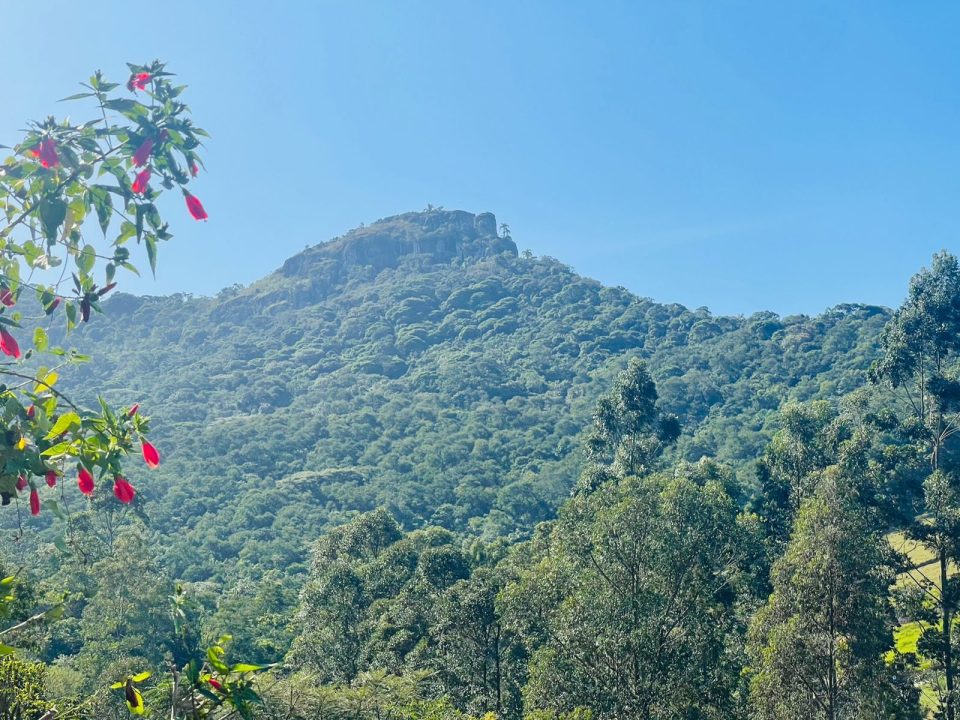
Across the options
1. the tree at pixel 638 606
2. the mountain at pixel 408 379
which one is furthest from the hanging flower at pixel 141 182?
the mountain at pixel 408 379

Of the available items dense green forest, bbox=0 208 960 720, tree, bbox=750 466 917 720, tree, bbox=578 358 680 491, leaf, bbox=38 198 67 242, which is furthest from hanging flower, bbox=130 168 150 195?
tree, bbox=578 358 680 491

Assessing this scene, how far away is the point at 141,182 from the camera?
123 inches

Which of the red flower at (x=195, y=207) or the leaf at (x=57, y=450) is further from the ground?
the red flower at (x=195, y=207)

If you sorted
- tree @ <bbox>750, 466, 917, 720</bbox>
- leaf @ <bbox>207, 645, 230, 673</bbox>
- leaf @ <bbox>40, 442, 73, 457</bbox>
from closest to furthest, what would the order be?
1. leaf @ <bbox>40, 442, 73, 457</bbox>
2. leaf @ <bbox>207, 645, 230, 673</bbox>
3. tree @ <bbox>750, 466, 917, 720</bbox>

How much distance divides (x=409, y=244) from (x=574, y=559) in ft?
479

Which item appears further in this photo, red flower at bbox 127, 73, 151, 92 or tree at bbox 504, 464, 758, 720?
tree at bbox 504, 464, 758, 720

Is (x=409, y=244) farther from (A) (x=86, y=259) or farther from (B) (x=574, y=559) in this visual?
(A) (x=86, y=259)

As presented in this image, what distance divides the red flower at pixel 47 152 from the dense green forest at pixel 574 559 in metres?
1.23

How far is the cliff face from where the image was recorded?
157 metres

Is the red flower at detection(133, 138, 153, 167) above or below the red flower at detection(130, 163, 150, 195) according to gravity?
above

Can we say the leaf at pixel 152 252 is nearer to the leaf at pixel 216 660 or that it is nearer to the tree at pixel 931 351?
the leaf at pixel 216 660

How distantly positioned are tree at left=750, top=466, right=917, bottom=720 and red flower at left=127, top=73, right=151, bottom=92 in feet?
52.9

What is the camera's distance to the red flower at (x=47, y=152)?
2.95 meters

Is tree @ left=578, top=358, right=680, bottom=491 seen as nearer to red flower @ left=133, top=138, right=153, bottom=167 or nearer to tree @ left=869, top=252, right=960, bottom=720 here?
tree @ left=869, top=252, right=960, bottom=720
